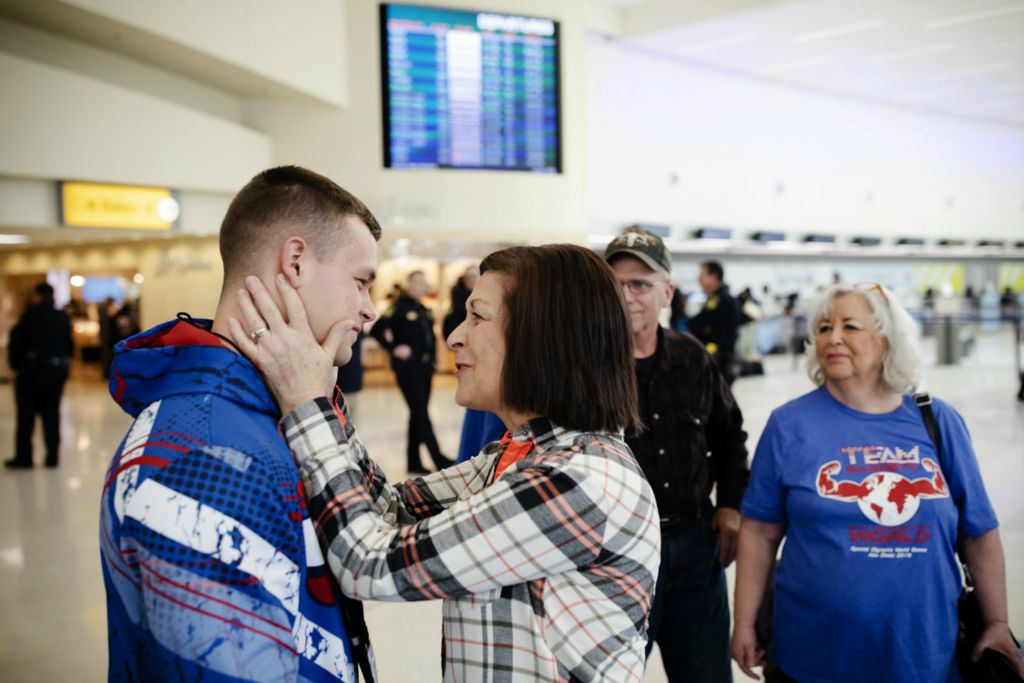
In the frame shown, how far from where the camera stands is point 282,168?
4.00 feet

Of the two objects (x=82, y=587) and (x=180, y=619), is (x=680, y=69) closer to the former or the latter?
(x=82, y=587)

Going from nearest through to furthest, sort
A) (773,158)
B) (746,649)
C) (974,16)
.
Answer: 1. (746,649)
2. (974,16)
3. (773,158)

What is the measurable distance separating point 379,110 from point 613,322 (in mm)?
9744

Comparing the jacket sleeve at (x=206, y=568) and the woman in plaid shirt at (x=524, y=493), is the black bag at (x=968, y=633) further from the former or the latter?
the jacket sleeve at (x=206, y=568)

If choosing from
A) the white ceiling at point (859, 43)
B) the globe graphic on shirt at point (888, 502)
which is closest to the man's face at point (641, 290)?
the globe graphic on shirt at point (888, 502)

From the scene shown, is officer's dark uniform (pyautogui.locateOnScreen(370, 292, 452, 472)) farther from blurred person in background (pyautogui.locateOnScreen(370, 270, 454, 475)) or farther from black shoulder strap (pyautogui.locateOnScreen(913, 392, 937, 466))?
black shoulder strap (pyautogui.locateOnScreen(913, 392, 937, 466))

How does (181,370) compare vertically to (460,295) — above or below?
above

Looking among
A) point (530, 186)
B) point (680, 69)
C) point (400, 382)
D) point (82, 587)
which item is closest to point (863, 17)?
point (680, 69)

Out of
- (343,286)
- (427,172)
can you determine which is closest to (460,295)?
(427,172)

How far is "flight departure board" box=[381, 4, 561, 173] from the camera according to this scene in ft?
32.9

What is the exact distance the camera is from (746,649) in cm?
217

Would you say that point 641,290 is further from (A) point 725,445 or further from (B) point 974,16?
(B) point 974,16

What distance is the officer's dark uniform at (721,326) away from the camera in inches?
312

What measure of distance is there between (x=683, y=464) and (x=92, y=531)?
15.1 feet
